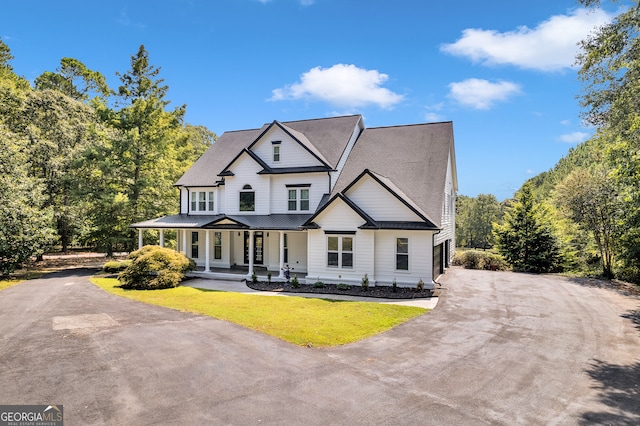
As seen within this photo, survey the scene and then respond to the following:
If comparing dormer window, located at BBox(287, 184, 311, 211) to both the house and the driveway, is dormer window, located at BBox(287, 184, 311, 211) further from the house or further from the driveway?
the driveway

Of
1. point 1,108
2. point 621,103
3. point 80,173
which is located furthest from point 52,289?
point 621,103

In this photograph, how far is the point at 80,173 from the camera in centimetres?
3005

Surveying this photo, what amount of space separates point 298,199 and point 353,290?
7.82m

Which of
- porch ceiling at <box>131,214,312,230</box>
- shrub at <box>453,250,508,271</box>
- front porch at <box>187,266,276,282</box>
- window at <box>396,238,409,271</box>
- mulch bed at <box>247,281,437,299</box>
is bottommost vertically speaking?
mulch bed at <box>247,281,437,299</box>

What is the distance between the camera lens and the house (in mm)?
18875

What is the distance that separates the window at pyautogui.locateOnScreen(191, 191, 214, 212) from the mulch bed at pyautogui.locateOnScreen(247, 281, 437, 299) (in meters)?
8.51

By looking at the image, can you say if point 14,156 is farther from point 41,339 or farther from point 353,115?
point 353,115

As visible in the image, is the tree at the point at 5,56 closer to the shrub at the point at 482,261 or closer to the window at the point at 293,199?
the window at the point at 293,199

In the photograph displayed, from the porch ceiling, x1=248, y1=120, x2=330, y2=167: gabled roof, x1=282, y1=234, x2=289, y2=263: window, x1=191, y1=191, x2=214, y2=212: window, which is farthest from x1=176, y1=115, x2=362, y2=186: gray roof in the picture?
Answer: x1=282, y1=234, x2=289, y2=263: window

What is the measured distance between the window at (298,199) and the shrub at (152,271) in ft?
26.1

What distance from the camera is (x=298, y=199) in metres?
23.7

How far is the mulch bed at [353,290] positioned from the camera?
56.2 ft

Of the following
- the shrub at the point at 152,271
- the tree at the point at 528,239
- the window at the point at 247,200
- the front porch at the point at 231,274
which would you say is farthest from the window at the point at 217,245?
the tree at the point at 528,239

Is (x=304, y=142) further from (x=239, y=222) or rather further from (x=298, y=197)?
(x=239, y=222)
